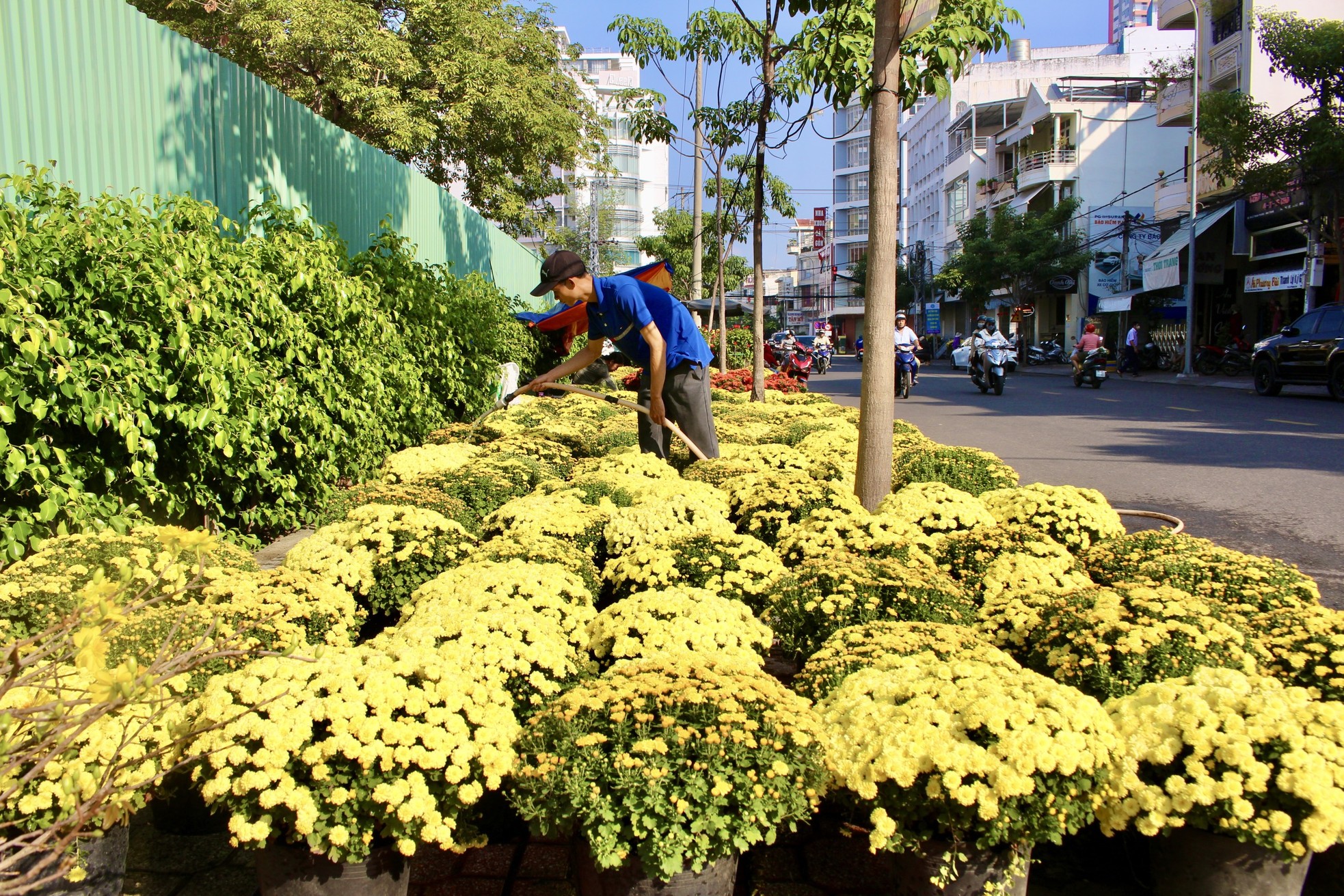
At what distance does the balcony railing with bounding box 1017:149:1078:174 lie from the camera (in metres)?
44.2

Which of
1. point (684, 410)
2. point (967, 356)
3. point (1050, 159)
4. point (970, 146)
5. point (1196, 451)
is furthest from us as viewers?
point (970, 146)

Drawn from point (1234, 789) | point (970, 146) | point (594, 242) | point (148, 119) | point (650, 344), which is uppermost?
point (970, 146)

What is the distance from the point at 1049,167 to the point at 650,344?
4386 cm

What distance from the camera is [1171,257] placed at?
3014 cm

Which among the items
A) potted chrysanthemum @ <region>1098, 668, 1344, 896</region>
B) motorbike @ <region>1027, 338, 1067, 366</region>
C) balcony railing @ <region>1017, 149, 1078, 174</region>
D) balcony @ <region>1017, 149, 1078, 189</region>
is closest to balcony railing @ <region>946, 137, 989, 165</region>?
balcony railing @ <region>1017, 149, 1078, 174</region>

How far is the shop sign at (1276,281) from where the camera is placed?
24562 mm

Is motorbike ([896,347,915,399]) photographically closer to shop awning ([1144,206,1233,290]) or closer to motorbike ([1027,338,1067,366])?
shop awning ([1144,206,1233,290])

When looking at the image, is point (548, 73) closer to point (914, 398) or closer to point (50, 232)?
point (914, 398)

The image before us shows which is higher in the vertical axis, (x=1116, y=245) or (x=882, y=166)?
(x=1116, y=245)

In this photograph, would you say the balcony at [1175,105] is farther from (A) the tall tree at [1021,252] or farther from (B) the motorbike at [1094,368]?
(B) the motorbike at [1094,368]

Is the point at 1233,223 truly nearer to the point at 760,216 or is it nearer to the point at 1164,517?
the point at 760,216

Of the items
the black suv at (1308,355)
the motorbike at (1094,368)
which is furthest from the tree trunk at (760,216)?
the motorbike at (1094,368)

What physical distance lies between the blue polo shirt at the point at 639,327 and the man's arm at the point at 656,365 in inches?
5.5

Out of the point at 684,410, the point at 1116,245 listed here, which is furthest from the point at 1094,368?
the point at 1116,245
